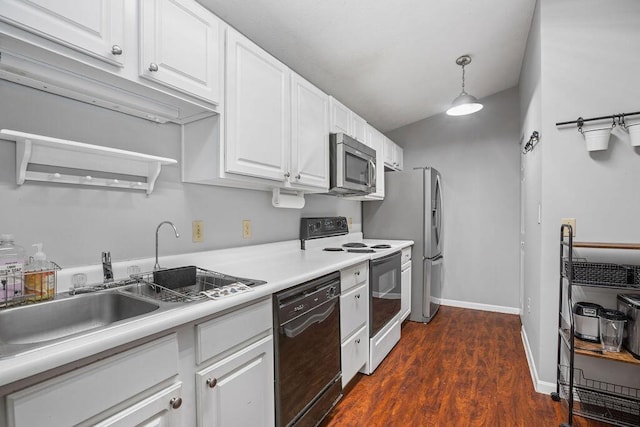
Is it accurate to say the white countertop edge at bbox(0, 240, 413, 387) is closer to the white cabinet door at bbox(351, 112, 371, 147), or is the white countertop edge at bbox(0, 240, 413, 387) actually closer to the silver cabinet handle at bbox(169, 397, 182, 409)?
the silver cabinet handle at bbox(169, 397, 182, 409)

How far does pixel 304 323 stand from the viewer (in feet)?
5.08

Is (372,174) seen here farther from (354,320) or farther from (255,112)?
(255,112)

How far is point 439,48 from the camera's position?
2.69 m

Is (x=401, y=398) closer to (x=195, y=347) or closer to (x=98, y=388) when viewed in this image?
(x=195, y=347)

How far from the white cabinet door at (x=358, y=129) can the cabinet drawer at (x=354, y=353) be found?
1732 millimetres

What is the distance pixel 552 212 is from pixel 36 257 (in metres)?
2.72

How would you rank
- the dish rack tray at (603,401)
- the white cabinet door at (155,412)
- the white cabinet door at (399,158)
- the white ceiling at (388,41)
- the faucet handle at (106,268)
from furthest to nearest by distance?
1. the white cabinet door at (399,158)
2. the white ceiling at (388,41)
3. the dish rack tray at (603,401)
4. the faucet handle at (106,268)
5. the white cabinet door at (155,412)

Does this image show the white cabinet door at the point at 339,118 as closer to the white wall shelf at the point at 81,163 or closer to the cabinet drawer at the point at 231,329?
the white wall shelf at the point at 81,163

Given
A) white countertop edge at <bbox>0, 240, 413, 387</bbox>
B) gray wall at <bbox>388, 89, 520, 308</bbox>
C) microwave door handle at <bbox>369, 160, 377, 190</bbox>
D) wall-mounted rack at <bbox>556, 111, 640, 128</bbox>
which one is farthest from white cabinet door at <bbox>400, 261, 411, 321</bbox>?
wall-mounted rack at <bbox>556, 111, 640, 128</bbox>

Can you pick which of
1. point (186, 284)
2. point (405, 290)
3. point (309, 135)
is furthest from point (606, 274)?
point (186, 284)

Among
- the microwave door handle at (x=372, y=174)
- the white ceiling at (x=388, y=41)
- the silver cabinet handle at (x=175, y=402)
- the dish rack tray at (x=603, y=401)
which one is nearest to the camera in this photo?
the silver cabinet handle at (x=175, y=402)

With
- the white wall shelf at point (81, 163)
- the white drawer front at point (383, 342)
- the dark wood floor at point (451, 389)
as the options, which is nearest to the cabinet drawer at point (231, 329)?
the white wall shelf at point (81, 163)

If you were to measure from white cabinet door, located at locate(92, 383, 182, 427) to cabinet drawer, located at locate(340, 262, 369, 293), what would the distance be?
1.15 m

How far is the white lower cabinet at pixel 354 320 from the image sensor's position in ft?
6.48
